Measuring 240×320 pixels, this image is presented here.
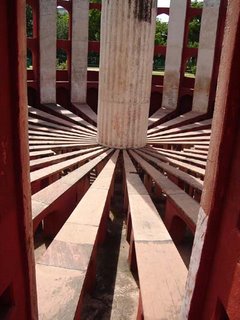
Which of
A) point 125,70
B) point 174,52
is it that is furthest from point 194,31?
point 125,70

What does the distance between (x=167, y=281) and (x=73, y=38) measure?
10666 millimetres

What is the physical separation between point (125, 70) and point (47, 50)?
18.6 ft

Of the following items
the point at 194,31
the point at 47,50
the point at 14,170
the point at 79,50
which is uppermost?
the point at 194,31

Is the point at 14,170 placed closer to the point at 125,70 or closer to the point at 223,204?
the point at 223,204

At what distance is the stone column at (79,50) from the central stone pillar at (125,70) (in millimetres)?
5331

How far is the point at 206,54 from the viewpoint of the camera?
12117 mm

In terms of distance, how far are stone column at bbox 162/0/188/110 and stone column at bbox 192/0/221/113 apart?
0.72m

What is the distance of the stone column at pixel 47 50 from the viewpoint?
11.6 m

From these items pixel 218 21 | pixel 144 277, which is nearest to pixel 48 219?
pixel 144 277

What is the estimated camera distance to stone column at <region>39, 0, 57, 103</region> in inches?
455

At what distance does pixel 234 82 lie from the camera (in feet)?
6.66

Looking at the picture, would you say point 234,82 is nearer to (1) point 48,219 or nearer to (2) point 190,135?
(1) point 48,219

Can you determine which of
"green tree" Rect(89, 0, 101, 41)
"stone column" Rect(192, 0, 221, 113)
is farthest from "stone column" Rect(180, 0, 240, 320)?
"green tree" Rect(89, 0, 101, 41)

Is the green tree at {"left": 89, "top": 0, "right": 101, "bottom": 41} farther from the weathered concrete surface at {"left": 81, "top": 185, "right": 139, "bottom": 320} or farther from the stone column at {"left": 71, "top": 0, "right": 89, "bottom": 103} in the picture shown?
the weathered concrete surface at {"left": 81, "top": 185, "right": 139, "bottom": 320}
